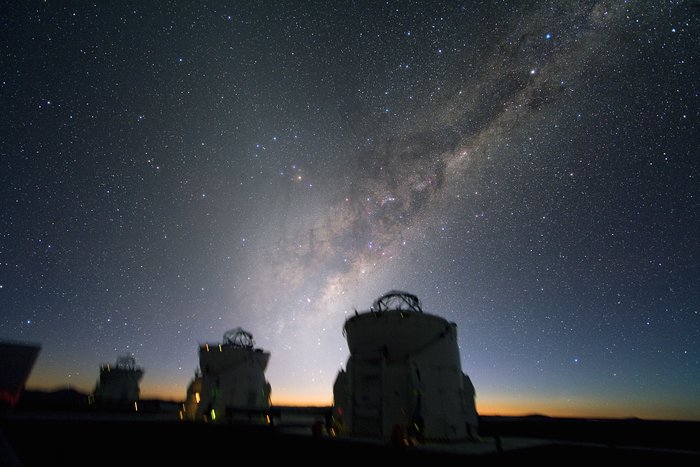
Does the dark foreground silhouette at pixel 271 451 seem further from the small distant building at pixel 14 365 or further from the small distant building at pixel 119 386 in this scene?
the small distant building at pixel 119 386

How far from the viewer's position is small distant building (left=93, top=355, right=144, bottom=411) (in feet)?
147

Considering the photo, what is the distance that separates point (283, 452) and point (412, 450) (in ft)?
17.7

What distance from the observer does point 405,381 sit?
60.5 feet

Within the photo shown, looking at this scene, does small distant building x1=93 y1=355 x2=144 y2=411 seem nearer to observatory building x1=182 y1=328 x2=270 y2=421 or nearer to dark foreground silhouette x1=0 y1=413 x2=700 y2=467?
observatory building x1=182 y1=328 x2=270 y2=421

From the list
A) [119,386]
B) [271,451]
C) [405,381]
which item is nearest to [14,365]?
[271,451]

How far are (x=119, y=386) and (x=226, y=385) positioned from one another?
24858 mm

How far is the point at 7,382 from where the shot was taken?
17.1 meters

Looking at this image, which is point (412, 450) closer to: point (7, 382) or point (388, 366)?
point (388, 366)

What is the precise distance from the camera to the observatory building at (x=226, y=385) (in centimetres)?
3119

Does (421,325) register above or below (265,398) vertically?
above

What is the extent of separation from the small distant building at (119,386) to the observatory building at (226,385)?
62.0ft

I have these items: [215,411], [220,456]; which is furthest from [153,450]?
[215,411]

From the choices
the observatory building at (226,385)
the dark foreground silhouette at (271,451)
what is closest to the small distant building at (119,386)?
the observatory building at (226,385)

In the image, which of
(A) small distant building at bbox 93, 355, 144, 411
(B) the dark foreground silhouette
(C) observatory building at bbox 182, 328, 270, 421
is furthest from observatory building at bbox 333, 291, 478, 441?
(A) small distant building at bbox 93, 355, 144, 411
